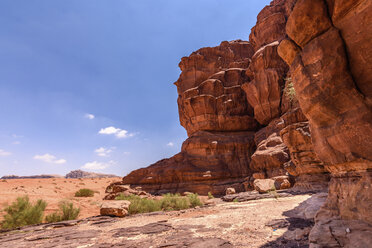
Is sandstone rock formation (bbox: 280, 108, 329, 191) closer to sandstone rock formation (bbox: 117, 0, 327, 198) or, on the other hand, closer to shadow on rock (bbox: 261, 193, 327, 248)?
sandstone rock formation (bbox: 117, 0, 327, 198)

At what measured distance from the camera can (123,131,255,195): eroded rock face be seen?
2384 centimetres

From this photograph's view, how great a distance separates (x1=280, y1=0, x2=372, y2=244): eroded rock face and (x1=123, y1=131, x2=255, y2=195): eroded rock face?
20274 millimetres

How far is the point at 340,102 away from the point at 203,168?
2312 centimetres

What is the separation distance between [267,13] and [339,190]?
34963 mm

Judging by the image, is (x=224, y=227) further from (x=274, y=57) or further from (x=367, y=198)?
(x=274, y=57)

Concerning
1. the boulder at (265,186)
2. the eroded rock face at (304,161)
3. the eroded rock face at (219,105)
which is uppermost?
the eroded rock face at (219,105)

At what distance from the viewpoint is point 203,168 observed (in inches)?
1004

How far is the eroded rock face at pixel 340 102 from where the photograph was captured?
9.81 ft

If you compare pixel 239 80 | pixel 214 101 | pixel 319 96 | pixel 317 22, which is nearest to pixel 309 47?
pixel 317 22

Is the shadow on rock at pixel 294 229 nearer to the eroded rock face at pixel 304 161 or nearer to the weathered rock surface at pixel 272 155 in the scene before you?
the eroded rock face at pixel 304 161

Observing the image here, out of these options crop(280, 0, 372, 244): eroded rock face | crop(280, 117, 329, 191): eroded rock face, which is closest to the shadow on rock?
crop(280, 0, 372, 244): eroded rock face

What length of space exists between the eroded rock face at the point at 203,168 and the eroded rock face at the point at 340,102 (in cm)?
2027

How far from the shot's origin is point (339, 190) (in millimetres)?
3736

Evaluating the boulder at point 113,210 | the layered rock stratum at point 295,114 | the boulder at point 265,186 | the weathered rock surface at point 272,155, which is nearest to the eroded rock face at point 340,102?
the layered rock stratum at point 295,114
